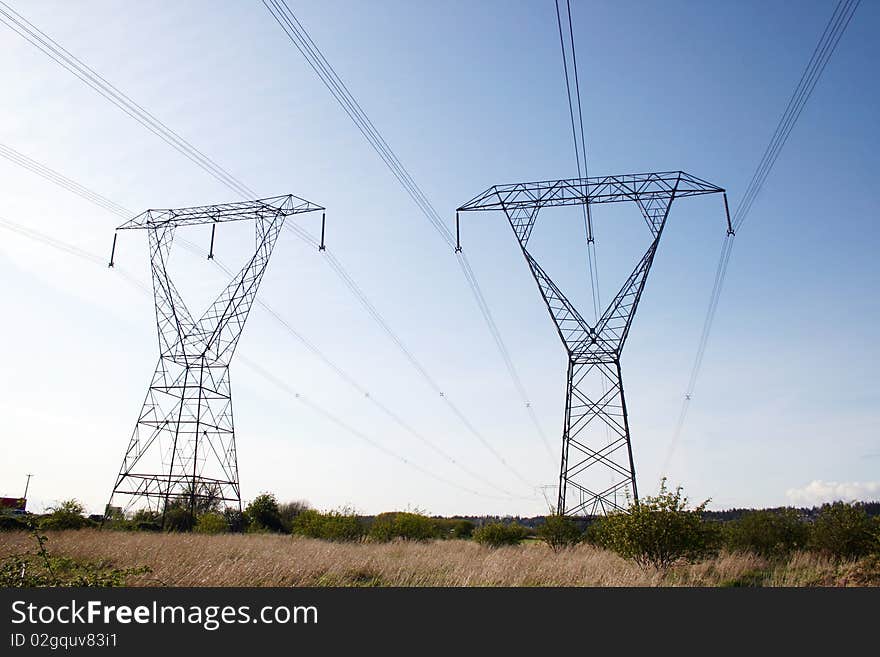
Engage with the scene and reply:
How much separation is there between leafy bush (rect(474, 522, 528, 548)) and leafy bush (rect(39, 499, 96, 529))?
23.5 m

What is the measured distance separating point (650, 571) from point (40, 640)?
1646cm

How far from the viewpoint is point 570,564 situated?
19.8m

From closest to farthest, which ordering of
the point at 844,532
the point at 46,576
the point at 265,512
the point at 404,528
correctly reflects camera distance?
1. the point at 46,576
2. the point at 844,532
3. the point at 404,528
4. the point at 265,512

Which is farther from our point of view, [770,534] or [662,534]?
[770,534]

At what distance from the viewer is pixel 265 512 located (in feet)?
162

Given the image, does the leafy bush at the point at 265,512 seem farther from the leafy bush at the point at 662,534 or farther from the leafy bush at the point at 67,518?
the leafy bush at the point at 662,534

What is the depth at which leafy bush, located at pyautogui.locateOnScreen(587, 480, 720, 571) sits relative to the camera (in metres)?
19.4

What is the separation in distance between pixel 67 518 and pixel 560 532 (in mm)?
28171

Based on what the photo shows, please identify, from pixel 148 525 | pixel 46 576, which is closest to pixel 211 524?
pixel 148 525

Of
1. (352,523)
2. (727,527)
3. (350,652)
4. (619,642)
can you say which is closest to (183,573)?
(350,652)

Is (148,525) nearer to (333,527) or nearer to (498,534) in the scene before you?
(333,527)

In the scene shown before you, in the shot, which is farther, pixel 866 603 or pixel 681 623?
pixel 866 603

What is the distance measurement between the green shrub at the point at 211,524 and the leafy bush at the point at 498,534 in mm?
15411

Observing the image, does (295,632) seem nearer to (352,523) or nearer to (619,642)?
(619,642)
